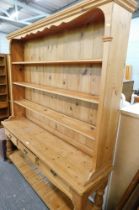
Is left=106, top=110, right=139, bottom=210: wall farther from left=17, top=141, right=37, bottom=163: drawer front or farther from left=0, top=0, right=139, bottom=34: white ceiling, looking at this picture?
Result: left=0, top=0, right=139, bottom=34: white ceiling

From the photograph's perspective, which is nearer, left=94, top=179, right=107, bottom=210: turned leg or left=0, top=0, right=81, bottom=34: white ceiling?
left=94, top=179, right=107, bottom=210: turned leg

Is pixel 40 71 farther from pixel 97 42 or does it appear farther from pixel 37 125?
pixel 97 42

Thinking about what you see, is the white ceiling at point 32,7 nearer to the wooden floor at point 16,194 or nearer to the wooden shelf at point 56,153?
the wooden shelf at point 56,153

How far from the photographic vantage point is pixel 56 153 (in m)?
1.55

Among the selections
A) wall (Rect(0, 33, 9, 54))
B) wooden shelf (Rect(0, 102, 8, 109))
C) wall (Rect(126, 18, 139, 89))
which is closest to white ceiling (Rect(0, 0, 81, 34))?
wall (Rect(126, 18, 139, 89))

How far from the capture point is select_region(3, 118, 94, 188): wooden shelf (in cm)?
126

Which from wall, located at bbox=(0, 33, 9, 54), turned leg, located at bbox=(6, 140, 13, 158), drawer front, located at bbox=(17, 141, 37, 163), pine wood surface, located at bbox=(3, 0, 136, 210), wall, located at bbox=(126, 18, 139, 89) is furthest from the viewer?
wall, located at bbox=(0, 33, 9, 54)

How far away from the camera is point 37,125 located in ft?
7.25

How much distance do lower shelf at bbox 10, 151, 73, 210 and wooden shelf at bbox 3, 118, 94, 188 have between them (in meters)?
0.60

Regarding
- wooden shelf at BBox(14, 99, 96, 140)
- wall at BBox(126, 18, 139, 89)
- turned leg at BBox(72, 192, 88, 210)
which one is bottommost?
turned leg at BBox(72, 192, 88, 210)

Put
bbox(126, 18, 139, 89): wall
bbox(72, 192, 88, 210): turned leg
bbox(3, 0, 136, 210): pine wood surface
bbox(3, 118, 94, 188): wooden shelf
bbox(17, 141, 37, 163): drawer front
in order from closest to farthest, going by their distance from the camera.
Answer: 1. bbox(3, 0, 136, 210): pine wood surface
2. bbox(72, 192, 88, 210): turned leg
3. bbox(3, 118, 94, 188): wooden shelf
4. bbox(17, 141, 37, 163): drawer front
5. bbox(126, 18, 139, 89): wall

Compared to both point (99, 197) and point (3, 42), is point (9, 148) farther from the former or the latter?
point (3, 42)

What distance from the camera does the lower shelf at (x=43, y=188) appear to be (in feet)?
5.49

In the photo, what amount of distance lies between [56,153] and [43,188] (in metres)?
0.68
